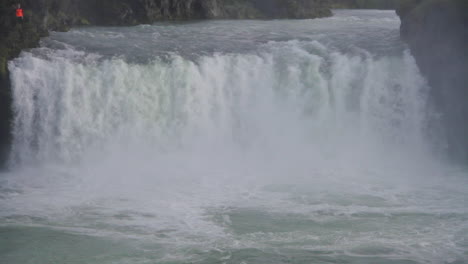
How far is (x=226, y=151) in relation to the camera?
20438 mm

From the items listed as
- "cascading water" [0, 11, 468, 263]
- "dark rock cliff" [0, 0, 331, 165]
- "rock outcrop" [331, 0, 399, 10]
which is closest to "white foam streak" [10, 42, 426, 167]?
"cascading water" [0, 11, 468, 263]

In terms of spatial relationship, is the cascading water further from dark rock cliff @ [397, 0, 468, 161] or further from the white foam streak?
dark rock cliff @ [397, 0, 468, 161]

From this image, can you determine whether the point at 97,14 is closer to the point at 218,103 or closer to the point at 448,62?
the point at 218,103

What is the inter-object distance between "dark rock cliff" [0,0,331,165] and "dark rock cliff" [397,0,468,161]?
1282cm

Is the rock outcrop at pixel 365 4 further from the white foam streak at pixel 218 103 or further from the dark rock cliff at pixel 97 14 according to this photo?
the white foam streak at pixel 218 103

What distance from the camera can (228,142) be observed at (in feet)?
68.2

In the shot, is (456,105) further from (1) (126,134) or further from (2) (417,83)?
(1) (126,134)

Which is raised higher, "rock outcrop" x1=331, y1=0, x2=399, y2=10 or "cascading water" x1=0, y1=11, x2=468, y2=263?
"rock outcrop" x1=331, y1=0, x2=399, y2=10

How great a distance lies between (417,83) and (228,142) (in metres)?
6.56

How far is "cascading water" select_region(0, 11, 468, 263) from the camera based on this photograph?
13.7 meters

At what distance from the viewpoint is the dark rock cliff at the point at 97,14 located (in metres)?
19.8

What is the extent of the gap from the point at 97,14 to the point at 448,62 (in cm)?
1640

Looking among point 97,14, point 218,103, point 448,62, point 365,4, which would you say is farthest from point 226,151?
point 365,4

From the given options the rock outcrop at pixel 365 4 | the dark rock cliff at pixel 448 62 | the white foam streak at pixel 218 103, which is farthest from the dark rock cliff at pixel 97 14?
the dark rock cliff at pixel 448 62
